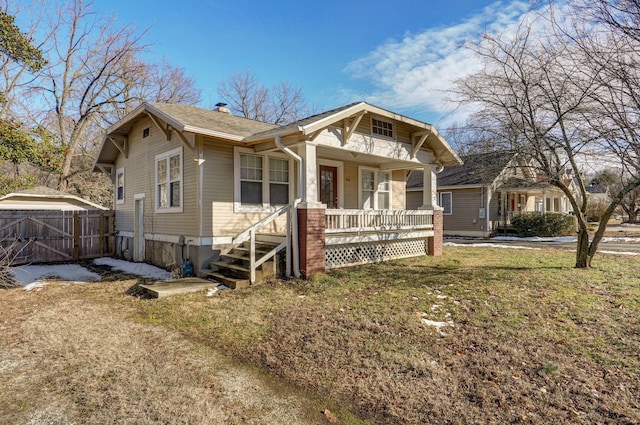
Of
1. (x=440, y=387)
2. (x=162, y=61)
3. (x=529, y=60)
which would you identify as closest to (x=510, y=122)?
(x=529, y=60)

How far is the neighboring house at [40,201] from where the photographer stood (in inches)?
596

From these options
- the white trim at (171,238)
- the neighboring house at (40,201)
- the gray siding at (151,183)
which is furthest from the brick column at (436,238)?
the neighboring house at (40,201)

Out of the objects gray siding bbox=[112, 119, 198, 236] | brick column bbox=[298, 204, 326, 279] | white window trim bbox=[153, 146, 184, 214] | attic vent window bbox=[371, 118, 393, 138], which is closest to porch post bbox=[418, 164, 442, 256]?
attic vent window bbox=[371, 118, 393, 138]

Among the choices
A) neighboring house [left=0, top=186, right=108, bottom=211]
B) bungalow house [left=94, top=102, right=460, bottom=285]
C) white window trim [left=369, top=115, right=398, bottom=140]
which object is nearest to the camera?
bungalow house [left=94, top=102, right=460, bottom=285]

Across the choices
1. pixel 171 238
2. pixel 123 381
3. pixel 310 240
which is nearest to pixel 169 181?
pixel 171 238

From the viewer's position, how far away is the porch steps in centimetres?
789

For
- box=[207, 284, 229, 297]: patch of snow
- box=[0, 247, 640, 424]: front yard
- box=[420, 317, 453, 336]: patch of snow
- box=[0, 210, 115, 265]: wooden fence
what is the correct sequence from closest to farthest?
box=[0, 247, 640, 424]: front yard → box=[420, 317, 453, 336]: patch of snow → box=[207, 284, 229, 297]: patch of snow → box=[0, 210, 115, 265]: wooden fence

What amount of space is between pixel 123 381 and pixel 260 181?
6.68 m

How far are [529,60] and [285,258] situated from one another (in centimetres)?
735

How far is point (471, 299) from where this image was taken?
653 cm

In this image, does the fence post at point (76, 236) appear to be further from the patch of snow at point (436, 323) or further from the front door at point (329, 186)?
the patch of snow at point (436, 323)

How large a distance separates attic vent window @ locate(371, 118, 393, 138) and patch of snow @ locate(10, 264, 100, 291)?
8.51 meters

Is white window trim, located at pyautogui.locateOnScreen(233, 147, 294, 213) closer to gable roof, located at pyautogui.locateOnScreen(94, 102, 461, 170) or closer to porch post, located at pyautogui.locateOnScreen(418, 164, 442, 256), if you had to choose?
gable roof, located at pyautogui.locateOnScreen(94, 102, 461, 170)

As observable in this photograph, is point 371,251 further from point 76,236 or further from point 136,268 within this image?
point 76,236
